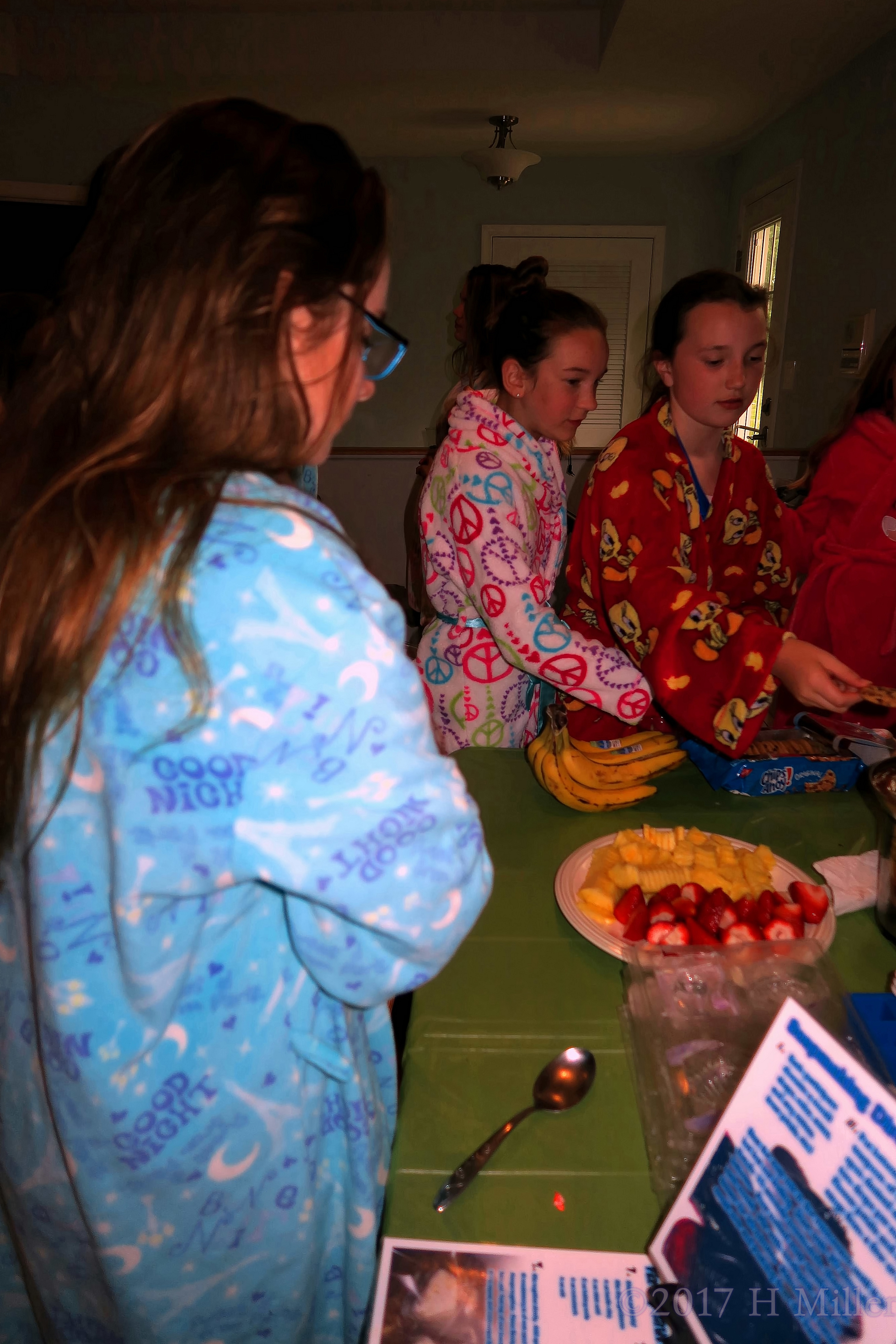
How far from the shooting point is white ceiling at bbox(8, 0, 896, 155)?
11.8 feet

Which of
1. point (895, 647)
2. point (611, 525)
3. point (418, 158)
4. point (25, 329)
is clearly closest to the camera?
point (25, 329)

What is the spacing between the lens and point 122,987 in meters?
0.59

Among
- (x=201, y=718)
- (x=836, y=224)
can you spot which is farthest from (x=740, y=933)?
(x=836, y=224)

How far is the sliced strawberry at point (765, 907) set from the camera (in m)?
0.87

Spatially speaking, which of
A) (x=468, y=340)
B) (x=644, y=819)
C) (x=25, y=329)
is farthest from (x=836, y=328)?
(x=25, y=329)

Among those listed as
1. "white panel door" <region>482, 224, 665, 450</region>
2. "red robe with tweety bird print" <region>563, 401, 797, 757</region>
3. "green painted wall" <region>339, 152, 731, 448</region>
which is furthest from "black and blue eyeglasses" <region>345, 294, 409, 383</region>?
"white panel door" <region>482, 224, 665, 450</region>

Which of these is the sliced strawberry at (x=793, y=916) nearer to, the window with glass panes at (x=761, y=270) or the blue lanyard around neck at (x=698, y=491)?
the blue lanyard around neck at (x=698, y=491)

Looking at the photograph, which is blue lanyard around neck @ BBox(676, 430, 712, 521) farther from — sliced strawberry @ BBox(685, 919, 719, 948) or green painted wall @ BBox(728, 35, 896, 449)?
green painted wall @ BBox(728, 35, 896, 449)

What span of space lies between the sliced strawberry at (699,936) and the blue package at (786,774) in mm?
426

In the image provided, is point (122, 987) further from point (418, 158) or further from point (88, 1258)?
point (418, 158)

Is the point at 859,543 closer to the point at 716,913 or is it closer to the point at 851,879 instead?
the point at 851,879

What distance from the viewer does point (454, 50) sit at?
4.03m

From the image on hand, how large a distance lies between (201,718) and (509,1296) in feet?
1.43

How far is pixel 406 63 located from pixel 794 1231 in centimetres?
491
